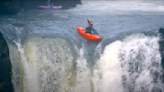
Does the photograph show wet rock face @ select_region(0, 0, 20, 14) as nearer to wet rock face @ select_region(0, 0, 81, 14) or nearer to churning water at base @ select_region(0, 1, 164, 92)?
wet rock face @ select_region(0, 0, 81, 14)

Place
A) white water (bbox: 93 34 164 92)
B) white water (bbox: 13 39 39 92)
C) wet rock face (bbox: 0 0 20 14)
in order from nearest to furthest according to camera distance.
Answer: white water (bbox: 13 39 39 92) → white water (bbox: 93 34 164 92) → wet rock face (bbox: 0 0 20 14)

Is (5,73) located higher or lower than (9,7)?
lower

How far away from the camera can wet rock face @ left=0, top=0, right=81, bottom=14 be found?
5.18 metres

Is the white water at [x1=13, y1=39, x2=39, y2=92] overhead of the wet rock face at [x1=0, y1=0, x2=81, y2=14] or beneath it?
beneath

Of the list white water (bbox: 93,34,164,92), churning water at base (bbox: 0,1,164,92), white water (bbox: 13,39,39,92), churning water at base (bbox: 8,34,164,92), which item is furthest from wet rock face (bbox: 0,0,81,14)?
white water (bbox: 93,34,164,92)

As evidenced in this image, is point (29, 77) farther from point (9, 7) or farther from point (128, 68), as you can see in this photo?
point (9, 7)

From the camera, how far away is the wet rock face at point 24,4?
17.0ft

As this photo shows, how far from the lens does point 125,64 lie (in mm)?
3537

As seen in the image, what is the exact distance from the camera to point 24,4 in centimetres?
605

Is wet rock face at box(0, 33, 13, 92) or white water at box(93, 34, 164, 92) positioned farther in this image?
white water at box(93, 34, 164, 92)

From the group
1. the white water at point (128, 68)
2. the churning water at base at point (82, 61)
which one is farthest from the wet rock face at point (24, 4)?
the white water at point (128, 68)

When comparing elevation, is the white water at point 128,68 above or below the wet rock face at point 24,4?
below

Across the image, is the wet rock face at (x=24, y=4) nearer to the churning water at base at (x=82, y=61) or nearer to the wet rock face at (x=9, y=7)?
the wet rock face at (x=9, y=7)

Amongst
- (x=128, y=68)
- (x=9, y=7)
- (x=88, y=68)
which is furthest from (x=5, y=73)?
(x=9, y=7)
